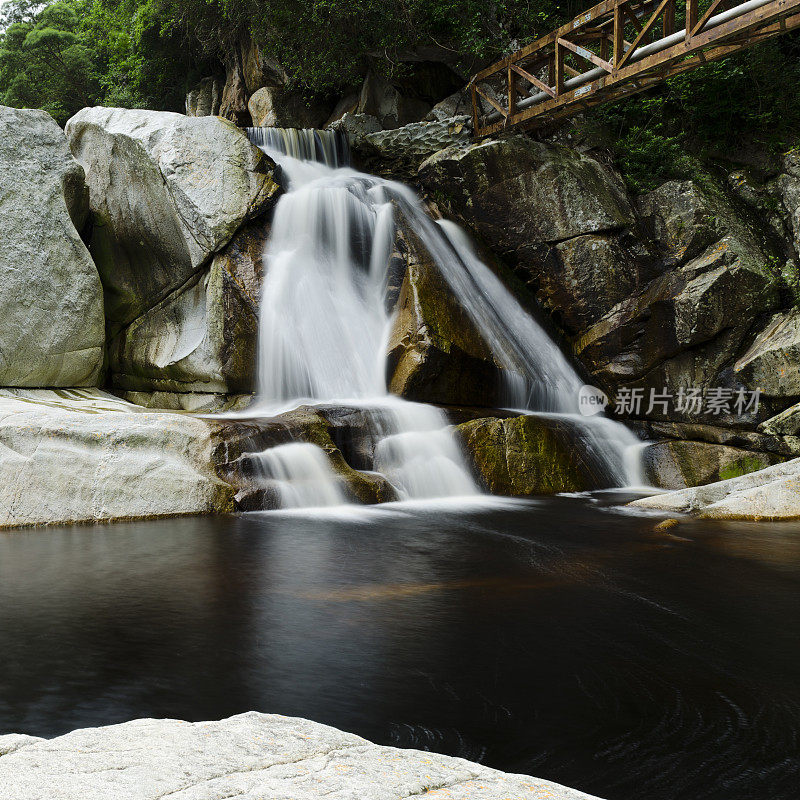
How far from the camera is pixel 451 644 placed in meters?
3.75

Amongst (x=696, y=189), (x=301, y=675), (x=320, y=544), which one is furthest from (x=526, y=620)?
(x=696, y=189)

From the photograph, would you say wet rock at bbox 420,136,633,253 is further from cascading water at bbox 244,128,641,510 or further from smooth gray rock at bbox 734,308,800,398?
smooth gray rock at bbox 734,308,800,398

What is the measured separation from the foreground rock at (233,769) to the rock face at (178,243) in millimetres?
9858

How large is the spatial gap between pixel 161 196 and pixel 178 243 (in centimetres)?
86

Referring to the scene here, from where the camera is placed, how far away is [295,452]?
27.3ft

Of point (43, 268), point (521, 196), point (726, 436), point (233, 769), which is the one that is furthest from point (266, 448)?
point (521, 196)

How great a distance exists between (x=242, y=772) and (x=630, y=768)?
4.65ft

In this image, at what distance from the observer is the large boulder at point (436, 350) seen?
10789mm

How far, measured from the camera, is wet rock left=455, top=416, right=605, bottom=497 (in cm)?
939

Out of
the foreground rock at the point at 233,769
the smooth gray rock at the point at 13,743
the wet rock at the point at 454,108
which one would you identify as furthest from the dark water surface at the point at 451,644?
the wet rock at the point at 454,108

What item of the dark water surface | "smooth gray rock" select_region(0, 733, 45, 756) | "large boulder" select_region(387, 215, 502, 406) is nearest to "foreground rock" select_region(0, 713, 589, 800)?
"smooth gray rock" select_region(0, 733, 45, 756)

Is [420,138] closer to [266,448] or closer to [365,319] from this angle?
[365,319]

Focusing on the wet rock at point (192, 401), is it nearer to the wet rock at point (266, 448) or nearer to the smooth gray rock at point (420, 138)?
the wet rock at point (266, 448)

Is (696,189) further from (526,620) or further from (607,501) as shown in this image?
(526,620)
